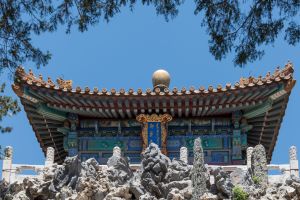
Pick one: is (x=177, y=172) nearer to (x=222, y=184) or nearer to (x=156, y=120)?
(x=222, y=184)

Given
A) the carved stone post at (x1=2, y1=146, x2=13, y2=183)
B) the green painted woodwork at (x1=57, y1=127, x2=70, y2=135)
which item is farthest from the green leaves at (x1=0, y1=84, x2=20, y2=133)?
the green painted woodwork at (x1=57, y1=127, x2=70, y2=135)

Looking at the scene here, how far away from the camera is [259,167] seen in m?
13.4

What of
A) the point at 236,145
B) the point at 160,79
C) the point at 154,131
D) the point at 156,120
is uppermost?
the point at 160,79

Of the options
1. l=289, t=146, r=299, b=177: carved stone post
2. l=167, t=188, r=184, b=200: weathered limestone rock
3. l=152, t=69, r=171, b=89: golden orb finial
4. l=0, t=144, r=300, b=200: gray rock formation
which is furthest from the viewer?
l=152, t=69, r=171, b=89: golden orb finial

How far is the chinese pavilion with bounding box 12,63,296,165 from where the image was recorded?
16.5m

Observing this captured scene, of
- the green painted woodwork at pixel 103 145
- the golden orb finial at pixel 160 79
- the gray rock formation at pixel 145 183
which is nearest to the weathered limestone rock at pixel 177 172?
the gray rock formation at pixel 145 183

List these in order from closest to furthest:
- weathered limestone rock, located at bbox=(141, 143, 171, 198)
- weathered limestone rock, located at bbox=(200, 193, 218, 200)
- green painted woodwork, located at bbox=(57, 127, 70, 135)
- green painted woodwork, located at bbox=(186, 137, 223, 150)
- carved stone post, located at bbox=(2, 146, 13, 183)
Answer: weathered limestone rock, located at bbox=(200, 193, 218, 200), weathered limestone rock, located at bbox=(141, 143, 171, 198), carved stone post, located at bbox=(2, 146, 13, 183), green painted woodwork, located at bbox=(186, 137, 223, 150), green painted woodwork, located at bbox=(57, 127, 70, 135)

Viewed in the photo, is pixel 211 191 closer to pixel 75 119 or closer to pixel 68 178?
pixel 68 178

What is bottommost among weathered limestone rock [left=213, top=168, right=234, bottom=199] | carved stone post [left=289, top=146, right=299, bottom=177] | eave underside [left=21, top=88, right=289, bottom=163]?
weathered limestone rock [left=213, top=168, right=234, bottom=199]

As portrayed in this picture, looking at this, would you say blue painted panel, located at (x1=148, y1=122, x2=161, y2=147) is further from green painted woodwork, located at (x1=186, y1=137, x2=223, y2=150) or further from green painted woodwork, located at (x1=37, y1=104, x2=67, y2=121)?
green painted woodwork, located at (x1=37, y1=104, x2=67, y2=121)

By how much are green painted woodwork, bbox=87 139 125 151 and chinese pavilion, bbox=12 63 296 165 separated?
0.02 meters

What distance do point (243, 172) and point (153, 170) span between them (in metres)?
1.74

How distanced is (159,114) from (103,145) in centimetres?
154

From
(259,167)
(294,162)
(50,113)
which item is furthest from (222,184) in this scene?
(50,113)
